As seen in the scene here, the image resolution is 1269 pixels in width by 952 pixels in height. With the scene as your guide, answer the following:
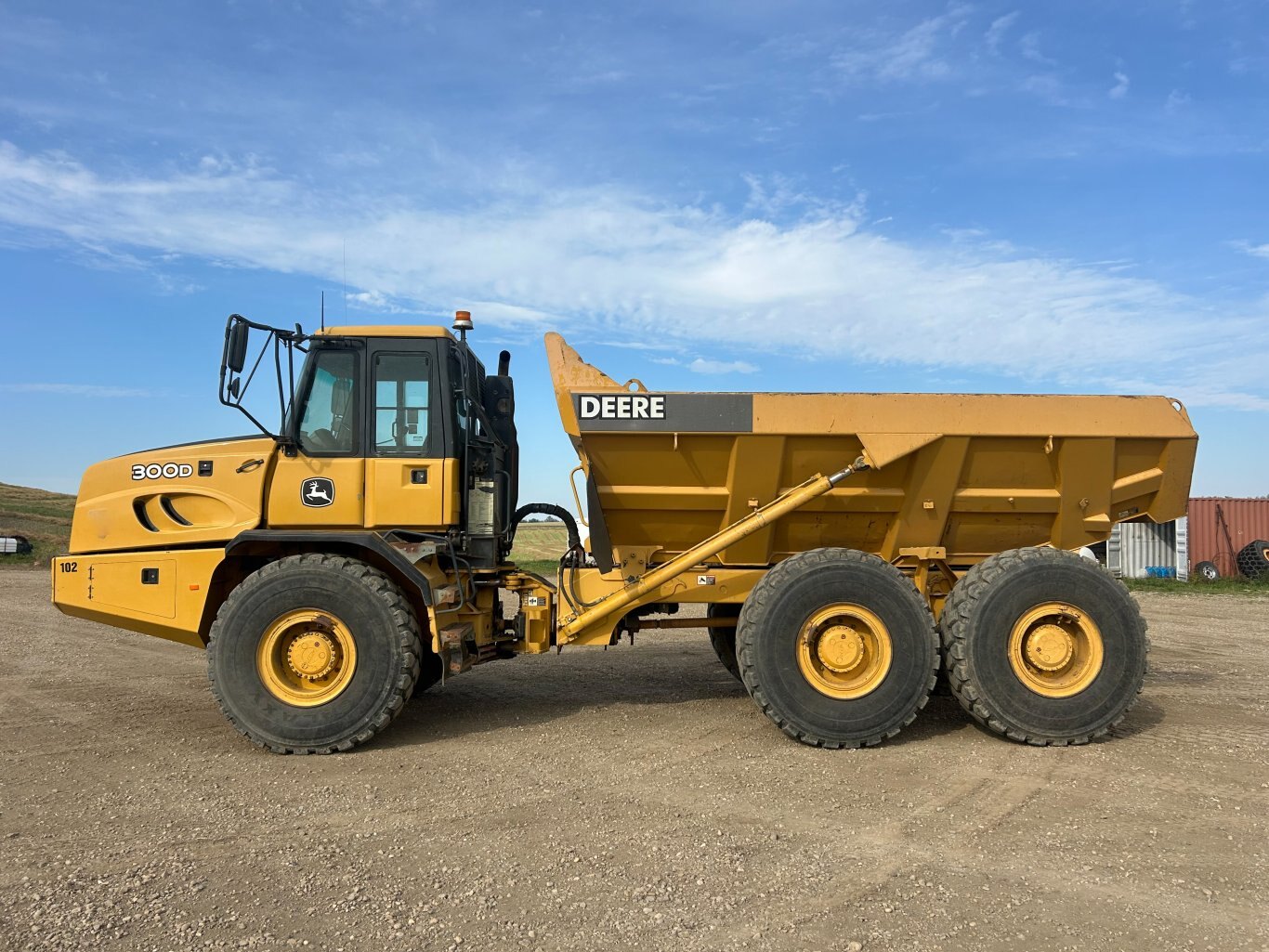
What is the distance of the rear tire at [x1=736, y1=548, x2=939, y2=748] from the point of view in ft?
18.6

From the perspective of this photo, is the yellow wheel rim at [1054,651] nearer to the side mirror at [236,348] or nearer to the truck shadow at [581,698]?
the truck shadow at [581,698]

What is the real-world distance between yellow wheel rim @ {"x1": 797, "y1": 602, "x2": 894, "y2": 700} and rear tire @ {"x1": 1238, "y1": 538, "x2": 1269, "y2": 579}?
19.8 m

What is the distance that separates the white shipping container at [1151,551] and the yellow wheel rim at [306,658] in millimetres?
20377

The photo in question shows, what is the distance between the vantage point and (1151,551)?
2127cm

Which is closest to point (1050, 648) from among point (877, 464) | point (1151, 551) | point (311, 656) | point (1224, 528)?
point (877, 464)

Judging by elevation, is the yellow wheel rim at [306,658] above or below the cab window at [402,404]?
below

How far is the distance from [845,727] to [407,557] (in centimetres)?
315

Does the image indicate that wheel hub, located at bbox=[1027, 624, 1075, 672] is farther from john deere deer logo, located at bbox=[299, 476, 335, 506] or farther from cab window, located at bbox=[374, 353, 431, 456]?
john deere deer logo, located at bbox=[299, 476, 335, 506]

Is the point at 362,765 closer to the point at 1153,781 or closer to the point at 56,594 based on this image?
the point at 56,594

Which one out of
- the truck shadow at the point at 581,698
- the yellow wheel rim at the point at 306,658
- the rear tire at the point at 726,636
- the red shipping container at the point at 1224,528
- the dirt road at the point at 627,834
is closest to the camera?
the dirt road at the point at 627,834

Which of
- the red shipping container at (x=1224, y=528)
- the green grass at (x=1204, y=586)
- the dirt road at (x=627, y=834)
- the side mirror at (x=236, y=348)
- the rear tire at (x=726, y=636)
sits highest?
the side mirror at (x=236, y=348)

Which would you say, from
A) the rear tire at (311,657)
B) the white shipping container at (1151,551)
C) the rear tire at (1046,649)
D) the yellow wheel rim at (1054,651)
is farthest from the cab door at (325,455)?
the white shipping container at (1151,551)

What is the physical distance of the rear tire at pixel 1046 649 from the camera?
5.71 metres

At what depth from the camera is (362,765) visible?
17.4 feet
